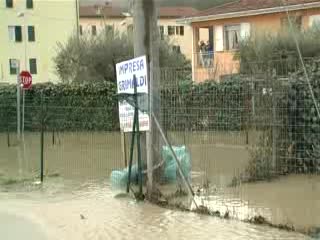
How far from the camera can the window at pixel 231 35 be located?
38.9 metres

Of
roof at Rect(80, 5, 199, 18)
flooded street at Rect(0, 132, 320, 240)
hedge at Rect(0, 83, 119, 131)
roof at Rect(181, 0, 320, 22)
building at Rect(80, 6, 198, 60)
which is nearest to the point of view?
flooded street at Rect(0, 132, 320, 240)

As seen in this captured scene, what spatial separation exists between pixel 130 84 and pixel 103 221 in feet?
9.51

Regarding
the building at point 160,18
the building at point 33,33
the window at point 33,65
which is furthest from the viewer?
the building at point 160,18

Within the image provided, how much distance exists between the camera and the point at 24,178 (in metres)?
14.6

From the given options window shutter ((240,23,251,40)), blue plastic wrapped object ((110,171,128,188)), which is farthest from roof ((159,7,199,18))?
blue plastic wrapped object ((110,171,128,188))

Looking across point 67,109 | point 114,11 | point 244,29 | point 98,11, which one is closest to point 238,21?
point 244,29

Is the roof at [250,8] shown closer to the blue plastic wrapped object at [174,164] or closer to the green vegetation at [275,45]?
the green vegetation at [275,45]

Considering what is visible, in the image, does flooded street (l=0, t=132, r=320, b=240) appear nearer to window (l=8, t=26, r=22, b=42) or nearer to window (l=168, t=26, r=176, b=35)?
window (l=8, t=26, r=22, b=42)

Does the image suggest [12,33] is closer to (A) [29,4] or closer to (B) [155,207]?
(A) [29,4]

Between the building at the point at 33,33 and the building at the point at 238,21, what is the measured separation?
29.9 meters

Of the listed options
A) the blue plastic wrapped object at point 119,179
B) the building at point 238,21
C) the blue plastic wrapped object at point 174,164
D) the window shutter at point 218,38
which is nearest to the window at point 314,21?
the building at point 238,21

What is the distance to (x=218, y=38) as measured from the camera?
40031 millimetres

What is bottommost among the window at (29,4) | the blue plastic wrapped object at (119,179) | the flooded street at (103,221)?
the flooded street at (103,221)

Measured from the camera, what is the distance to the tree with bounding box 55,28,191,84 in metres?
39.2
